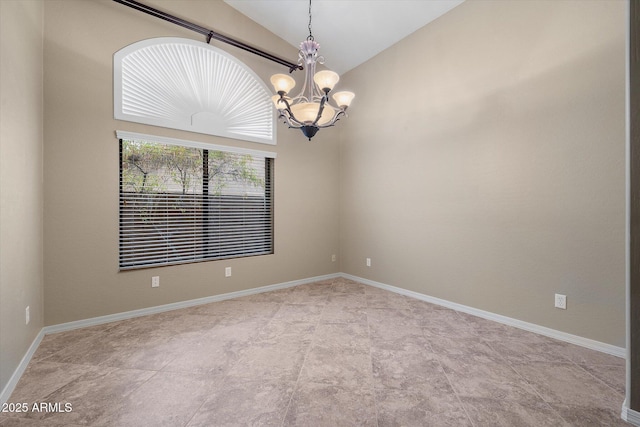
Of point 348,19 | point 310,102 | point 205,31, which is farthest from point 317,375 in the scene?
point 348,19

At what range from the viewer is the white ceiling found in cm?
341

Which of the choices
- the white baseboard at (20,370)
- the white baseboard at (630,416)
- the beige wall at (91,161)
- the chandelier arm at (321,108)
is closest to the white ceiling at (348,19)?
the beige wall at (91,161)

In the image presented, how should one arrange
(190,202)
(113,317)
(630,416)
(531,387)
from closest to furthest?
(630,416) < (531,387) < (113,317) < (190,202)

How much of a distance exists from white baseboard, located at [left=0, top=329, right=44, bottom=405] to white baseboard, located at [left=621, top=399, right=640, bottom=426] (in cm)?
379

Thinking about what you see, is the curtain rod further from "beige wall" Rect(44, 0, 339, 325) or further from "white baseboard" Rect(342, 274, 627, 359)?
"white baseboard" Rect(342, 274, 627, 359)

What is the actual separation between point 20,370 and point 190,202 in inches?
81.6

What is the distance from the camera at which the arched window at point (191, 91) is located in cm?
311

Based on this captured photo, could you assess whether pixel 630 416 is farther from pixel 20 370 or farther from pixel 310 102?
pixel 20 370

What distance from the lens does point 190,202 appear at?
3545 mm

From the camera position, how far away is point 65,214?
2.79 meters

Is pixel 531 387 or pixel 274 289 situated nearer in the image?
pixel 531 387

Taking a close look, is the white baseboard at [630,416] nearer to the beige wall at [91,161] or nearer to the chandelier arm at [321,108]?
the chandelier arm at [321,108]

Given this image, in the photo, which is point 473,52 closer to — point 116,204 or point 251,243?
point 251,243

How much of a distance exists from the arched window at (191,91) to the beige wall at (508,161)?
184 cm
